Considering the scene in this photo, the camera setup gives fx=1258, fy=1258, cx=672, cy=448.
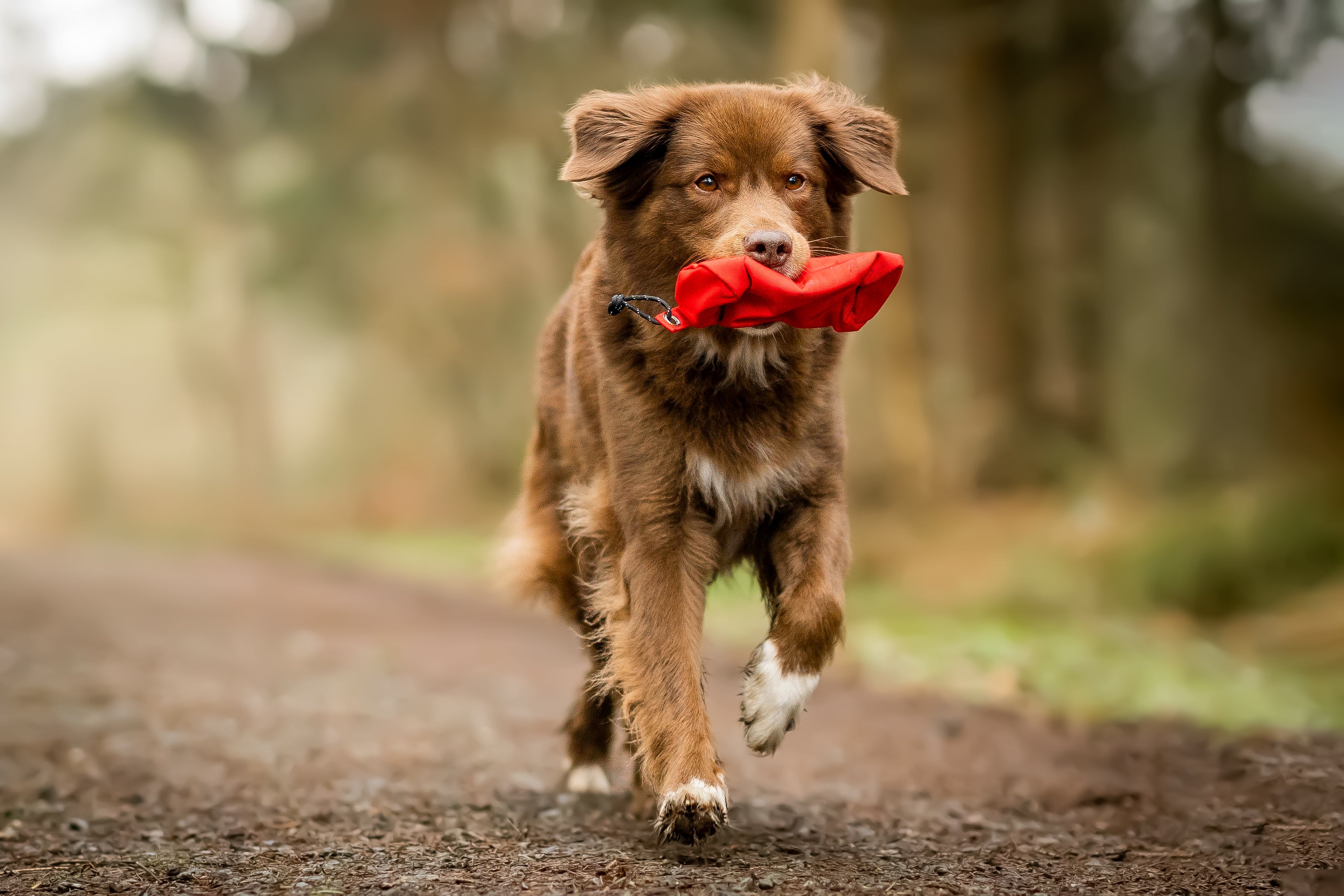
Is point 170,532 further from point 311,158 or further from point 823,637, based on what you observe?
point 823,637

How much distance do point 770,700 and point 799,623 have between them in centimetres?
27

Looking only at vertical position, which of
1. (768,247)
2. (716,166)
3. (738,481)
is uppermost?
(716,166)

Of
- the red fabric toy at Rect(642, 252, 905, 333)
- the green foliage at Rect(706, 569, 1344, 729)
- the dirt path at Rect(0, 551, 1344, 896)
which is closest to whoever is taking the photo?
the red fabric toy at Rect(642, 252, 905, 333)

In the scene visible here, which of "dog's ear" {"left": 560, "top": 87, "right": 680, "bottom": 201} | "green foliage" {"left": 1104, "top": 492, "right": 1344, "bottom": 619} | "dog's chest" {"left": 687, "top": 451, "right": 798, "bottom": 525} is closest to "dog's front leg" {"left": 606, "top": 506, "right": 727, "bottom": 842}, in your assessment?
"dog's chest" {"left": 687, "top": 451, "right": 798, "bottom": 525}

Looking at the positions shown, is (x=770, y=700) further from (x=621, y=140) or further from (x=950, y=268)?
(x=950, y=268)

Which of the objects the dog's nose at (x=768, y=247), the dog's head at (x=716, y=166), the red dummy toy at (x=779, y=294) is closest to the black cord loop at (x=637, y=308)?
the red dummy toy at (x=779, y=294)

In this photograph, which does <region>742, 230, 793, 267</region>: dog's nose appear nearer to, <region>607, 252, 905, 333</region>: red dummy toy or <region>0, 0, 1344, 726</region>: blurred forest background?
<region>607, 252, 905, 333</region>: red dummy toy

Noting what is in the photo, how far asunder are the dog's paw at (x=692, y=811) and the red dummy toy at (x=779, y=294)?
149 cm

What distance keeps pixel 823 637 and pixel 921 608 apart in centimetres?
734

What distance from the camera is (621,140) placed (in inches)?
175

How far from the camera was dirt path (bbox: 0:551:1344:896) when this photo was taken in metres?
4.08

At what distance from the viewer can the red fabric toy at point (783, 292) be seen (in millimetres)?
3975

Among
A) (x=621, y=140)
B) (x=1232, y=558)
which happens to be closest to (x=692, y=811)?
(x=621, y=140)

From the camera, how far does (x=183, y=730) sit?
698cm
